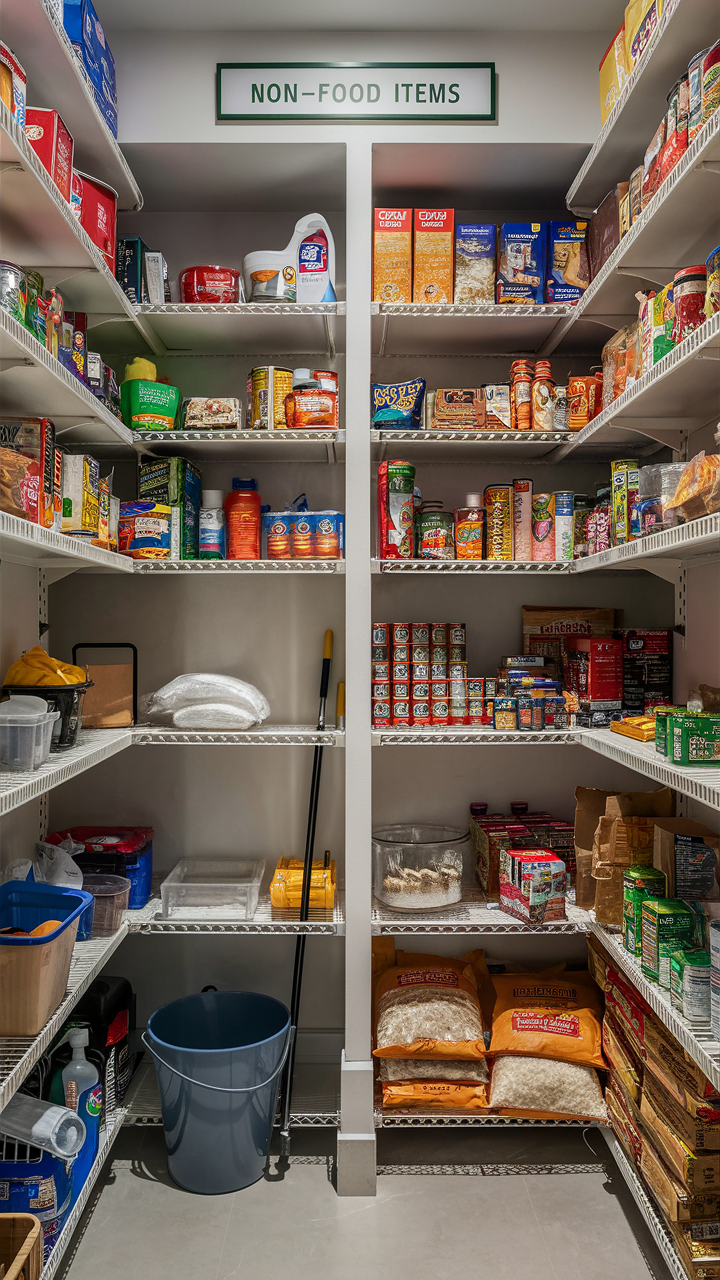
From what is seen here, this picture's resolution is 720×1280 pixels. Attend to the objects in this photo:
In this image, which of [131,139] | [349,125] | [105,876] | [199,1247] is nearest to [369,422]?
[349,125]

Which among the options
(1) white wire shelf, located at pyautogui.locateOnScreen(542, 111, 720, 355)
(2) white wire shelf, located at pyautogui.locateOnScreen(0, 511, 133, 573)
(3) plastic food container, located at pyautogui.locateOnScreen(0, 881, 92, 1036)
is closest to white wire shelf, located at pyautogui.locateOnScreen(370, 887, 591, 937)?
(3) plastic food container, located at pyautogui.locateOnScreen(0, 881, 92, 1036)

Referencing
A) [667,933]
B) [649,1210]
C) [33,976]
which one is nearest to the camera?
[33,976]

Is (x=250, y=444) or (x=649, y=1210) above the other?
(x=250, y=444)

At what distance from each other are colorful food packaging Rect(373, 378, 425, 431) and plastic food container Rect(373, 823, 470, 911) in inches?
54.6

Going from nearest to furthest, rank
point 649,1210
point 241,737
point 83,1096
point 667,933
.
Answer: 1. point 667,933
2. point 649,1210
3. point 83,1096
4. point 241,737

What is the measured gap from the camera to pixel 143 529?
2760 mm

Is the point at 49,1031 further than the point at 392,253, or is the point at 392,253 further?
the point at 392,253

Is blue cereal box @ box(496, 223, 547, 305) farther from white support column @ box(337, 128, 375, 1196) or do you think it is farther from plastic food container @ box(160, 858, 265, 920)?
plastic food container @ box(160, 858, 265, 920)

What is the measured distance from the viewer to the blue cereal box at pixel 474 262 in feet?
9.14

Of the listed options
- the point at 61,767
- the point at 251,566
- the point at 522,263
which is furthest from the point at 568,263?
the point at 61,767

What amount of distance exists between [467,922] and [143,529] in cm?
162

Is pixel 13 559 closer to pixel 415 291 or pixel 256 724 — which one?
pixel 256 724

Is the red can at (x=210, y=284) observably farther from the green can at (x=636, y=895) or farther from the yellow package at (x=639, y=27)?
the green can at (x=636, y=895)

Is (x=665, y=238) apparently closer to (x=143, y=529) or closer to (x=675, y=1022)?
(x=143, y=529)
